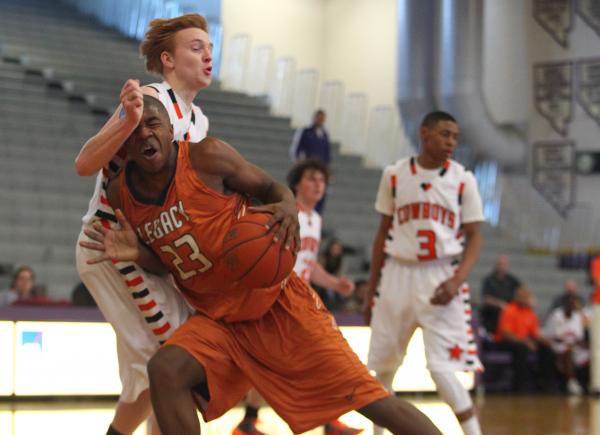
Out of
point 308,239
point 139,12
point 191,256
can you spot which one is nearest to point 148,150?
point 191,256

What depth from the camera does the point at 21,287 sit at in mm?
10320

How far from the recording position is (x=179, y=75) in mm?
4531

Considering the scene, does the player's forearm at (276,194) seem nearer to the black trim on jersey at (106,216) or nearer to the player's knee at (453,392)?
the black trim on jersey at (106,216)

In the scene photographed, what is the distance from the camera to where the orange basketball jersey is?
3.98m

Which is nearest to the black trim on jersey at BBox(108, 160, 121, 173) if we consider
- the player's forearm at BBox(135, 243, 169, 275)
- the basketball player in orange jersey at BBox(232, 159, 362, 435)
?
the player's forearm at BBox(135, 243, 169, 275)

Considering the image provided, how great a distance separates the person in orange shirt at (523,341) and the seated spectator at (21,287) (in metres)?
5.35

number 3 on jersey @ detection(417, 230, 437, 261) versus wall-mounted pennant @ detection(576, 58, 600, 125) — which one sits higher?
wall-mounted pennant @ detection(576, 58, 600, 125)

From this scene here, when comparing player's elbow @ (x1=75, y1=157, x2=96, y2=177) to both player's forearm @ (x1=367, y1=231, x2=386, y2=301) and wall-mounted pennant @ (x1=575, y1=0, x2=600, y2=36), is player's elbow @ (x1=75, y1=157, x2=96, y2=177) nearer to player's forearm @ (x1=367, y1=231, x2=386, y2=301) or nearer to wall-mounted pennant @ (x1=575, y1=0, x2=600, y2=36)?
player's forearm @ (x1=367, y1=231, x2=386, y2=301)

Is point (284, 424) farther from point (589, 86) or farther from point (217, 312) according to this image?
point (589, 86)

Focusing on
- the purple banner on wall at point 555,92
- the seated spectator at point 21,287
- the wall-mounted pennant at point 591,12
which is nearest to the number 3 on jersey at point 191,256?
the seated spectator at point 21,287

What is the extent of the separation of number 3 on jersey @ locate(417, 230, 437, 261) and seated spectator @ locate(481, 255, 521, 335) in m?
7.28

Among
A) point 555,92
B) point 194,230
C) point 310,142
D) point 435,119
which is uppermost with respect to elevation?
point 555,92

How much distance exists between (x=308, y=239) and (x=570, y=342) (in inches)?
248

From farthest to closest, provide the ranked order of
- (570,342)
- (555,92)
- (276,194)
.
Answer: (555,92)
(570,342)
(276,194)
